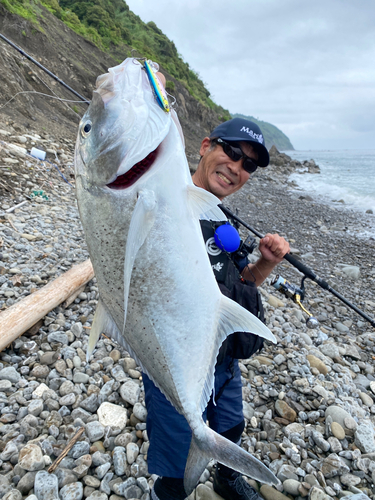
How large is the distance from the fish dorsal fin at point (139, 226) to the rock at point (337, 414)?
2.87 metres

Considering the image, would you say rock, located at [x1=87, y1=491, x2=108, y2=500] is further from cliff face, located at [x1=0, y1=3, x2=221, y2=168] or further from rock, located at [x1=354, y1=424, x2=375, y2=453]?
cliff face, located at [x1=0, y1=3, x2=221, y2=168]

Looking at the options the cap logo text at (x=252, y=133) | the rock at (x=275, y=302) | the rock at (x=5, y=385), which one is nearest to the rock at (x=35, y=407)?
the rock at (x=5, y=385)

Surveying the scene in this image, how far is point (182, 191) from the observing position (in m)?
1.57

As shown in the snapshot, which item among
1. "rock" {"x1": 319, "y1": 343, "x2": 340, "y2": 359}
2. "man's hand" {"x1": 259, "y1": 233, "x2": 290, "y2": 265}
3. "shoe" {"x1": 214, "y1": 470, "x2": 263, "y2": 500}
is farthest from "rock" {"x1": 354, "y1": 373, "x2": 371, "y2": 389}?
"man's hand" {"x1": 259, "y1": 233, "x2": 290, "y2": 265}

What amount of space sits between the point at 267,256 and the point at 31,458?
236 cm

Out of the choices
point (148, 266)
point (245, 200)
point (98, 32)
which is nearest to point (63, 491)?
point (148, 266)

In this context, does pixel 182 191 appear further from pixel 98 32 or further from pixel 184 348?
pixel 98 32

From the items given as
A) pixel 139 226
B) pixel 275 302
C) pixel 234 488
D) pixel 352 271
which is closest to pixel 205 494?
pixel 234 488

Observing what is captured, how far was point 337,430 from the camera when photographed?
115 inches

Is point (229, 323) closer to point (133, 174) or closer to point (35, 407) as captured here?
point (133, 174)

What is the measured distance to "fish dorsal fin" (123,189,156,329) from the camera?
141 cm

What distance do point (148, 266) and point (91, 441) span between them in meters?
1.95

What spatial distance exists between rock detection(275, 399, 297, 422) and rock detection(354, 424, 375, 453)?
0.59 m

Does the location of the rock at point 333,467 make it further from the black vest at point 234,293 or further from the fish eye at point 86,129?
the fish eye at point 86,129
